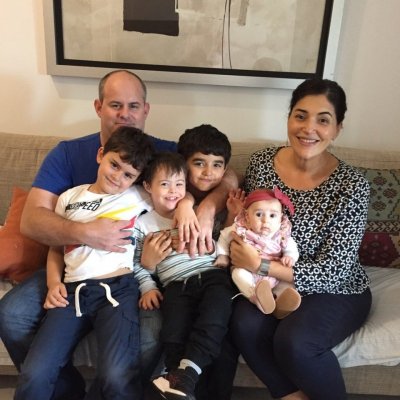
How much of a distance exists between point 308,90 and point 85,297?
1.12 metres

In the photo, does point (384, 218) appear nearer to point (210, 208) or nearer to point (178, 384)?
point (210, 208)

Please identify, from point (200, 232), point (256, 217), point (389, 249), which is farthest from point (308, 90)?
point (389, 249)

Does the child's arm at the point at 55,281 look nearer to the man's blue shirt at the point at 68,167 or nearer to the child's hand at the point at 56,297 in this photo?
the child's hand at the point at 56,297

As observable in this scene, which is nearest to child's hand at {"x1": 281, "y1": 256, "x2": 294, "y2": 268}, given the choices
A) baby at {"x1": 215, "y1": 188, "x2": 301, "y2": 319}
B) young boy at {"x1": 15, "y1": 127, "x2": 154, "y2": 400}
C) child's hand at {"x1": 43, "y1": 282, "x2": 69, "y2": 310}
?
baby at {"x1": 215, "y1": 188, "x2": 301, "y2": 319}

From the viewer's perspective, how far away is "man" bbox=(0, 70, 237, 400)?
1.40 m

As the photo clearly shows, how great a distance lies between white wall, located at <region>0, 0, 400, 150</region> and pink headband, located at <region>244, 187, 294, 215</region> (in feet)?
2.57

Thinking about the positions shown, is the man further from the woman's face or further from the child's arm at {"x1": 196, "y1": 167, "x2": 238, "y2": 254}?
the woman's face

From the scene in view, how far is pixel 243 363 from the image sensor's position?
1464 mm

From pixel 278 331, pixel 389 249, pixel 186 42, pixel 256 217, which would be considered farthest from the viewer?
pixel 186 42

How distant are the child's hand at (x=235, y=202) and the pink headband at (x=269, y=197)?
0.20 feet

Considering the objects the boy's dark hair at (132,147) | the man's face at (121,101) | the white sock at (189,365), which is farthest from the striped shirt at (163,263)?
the man's face at (121,101)

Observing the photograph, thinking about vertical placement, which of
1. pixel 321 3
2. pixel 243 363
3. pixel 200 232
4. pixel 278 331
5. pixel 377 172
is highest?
pixel 321 3

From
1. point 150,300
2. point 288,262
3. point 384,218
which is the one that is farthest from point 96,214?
point 384,218

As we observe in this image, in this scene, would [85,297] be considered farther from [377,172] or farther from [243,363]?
[377,172]
